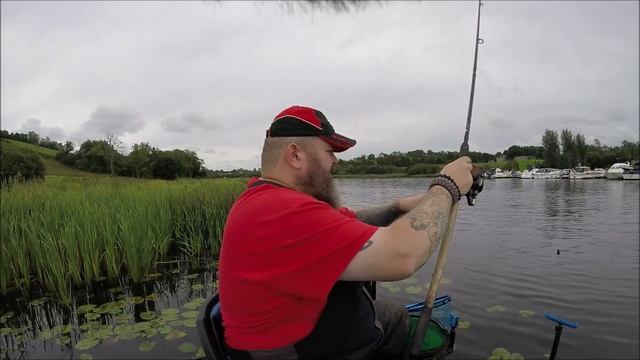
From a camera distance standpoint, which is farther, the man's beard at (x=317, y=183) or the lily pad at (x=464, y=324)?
the lily pad at (x=464, y=324)

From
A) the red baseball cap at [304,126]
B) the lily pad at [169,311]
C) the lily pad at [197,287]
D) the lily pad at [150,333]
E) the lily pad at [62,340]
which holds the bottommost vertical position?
the lily pad at [150,333]

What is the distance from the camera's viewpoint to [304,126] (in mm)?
1959

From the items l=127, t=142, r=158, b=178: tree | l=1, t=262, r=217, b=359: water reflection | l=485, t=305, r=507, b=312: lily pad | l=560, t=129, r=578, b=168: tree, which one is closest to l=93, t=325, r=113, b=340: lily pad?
l=1, t=262, r=217, b=359: water reflection

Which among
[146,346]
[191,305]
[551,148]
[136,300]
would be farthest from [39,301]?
[551,148]

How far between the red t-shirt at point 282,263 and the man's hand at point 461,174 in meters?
0.61

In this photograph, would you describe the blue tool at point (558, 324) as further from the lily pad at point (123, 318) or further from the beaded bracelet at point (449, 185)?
the lily pad at point (123, 318)

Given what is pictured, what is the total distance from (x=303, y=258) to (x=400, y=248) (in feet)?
1.37

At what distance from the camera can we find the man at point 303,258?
161 centimetres

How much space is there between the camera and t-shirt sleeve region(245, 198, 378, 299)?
62.9 inches

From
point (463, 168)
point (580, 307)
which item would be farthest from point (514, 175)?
point (463, 168)

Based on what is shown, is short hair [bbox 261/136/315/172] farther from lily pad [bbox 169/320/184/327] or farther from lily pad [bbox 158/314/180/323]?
lily pad [bbox 158/314/180/323]

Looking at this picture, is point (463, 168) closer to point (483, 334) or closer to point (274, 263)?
point (274, 263)

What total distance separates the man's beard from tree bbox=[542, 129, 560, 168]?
113123 millimetres

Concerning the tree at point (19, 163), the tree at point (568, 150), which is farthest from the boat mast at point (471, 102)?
the tree at point (568, 150)
